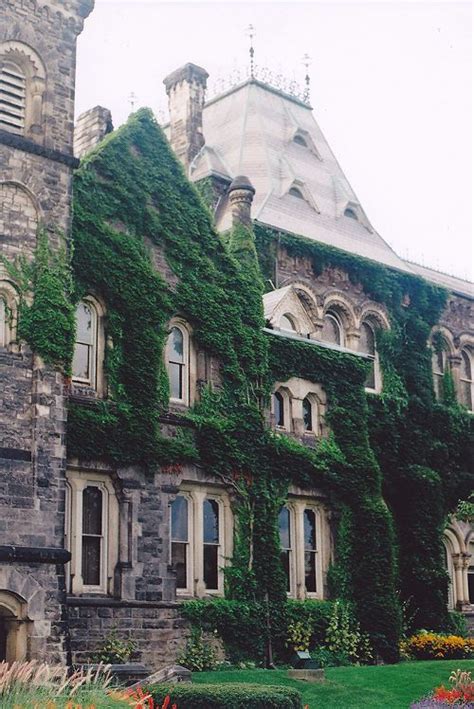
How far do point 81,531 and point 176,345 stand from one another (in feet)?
18.0

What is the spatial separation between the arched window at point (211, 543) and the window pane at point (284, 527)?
2.26 m

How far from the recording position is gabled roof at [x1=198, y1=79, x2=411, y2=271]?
1420 inches

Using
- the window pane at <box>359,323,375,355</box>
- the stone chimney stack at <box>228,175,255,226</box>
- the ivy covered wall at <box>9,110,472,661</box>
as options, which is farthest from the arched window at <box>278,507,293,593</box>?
the window pane at <box>359,323,375,355</box>

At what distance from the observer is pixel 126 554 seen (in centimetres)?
2462

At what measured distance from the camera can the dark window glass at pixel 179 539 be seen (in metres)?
26.0

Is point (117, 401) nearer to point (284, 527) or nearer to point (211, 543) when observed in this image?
point (211, 543)

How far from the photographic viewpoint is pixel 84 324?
1003 inches

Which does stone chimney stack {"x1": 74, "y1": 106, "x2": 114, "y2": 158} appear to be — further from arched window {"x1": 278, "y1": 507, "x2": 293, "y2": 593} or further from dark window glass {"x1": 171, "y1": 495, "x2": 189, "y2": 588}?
arched window {"x1": 278, "y1": 507, "x2": 293, "y2": 593}

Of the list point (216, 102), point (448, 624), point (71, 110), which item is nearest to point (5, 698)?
point (71, 110)

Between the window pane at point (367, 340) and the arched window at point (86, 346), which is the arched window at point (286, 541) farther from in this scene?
the window pane at point (367, 340)

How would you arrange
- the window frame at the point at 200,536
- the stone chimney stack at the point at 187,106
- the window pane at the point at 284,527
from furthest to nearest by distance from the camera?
the stone chimney stack at the point at 187,106, the window pane at the point at 284,527, the window frame at the point at 200,536

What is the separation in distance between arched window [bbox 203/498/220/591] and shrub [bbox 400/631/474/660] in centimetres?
640

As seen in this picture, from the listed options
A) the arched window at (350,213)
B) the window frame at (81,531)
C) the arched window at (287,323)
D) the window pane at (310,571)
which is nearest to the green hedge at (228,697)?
the window frame at (81,531)

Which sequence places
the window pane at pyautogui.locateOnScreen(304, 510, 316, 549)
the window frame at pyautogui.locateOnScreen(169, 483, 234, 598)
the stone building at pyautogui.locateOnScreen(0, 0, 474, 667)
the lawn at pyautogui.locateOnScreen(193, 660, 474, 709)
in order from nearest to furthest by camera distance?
1. the stone building at pyautogui.locateOnScreen(0, 0, 474, 667)
2. the lawn at pyautogui.locateOnScreen(193, 660, 474, 709)
3. the window frame at pyautogui.locateOnScreen(169, 483, 234, 598)
4. the window pane at pyautogui.locateOnScreen(304, 510, 316, 549)
